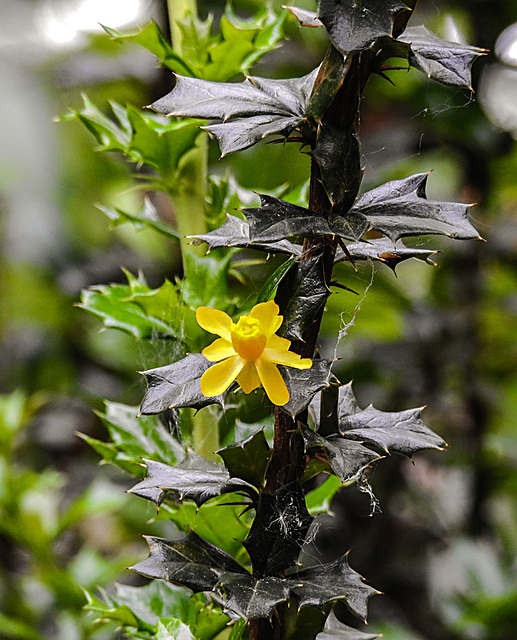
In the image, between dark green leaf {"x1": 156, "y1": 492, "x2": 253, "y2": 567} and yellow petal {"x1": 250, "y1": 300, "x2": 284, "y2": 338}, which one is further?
dark green leaf {"x1": 156, "y1": 492, "x2": 253, "y2": 567}

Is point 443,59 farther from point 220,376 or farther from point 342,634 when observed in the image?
point 342,634

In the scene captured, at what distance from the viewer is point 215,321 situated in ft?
1.05

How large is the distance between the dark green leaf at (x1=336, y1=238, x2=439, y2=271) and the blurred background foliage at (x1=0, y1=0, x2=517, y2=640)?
1.06 feet

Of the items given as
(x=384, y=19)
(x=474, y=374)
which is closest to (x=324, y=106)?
(x=384, y=19)

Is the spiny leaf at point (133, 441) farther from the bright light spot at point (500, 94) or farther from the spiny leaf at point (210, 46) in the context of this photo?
the bright light spot at point (500, 94)

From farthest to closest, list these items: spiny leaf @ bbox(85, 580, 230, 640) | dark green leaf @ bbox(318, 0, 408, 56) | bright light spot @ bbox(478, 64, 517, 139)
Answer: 1. bright light spot @ bbox(478, 64, 517, 139)
2. spiny leaf @ bbox(85, 580, 230, 640)
3. dark green leaf @ bbox(318, 0, 408, 56)

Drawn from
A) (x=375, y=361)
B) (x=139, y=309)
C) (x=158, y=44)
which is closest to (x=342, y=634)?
(x=139, y=309)

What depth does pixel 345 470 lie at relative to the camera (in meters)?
0.28

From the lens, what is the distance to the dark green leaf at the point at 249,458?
0.30 metres

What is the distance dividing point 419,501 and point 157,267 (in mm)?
743

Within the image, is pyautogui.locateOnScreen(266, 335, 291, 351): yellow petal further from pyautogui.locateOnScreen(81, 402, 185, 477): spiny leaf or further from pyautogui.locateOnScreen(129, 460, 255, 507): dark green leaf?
pyautogui.locateOnScreen(81, 402, 185, 477): spiny leaf

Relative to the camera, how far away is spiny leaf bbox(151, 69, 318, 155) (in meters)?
0.30

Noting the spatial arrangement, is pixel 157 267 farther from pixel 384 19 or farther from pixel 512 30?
pixel 384 19

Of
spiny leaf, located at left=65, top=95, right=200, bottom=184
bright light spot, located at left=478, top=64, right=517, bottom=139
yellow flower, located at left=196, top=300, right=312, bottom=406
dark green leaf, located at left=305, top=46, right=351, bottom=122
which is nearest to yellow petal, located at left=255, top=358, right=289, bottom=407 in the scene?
yellow flower, located at left=196, top=300, right=312, bottom=406
